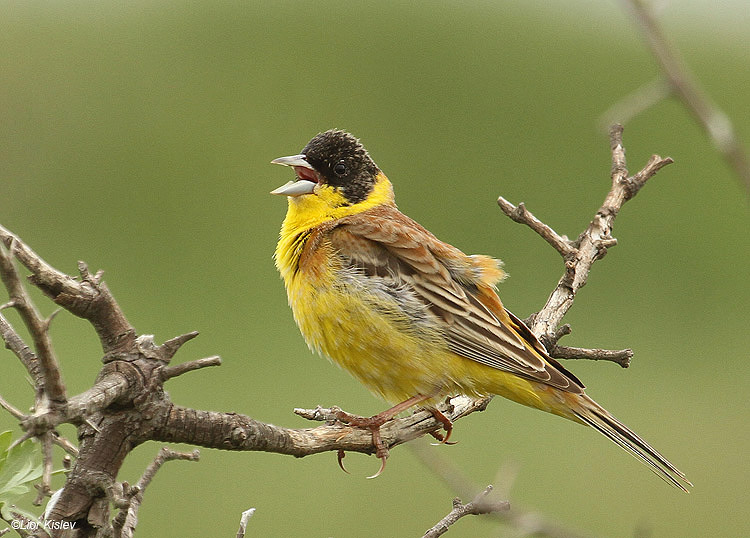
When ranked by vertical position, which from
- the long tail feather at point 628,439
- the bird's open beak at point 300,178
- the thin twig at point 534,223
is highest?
the bird's open beak at point 300,178

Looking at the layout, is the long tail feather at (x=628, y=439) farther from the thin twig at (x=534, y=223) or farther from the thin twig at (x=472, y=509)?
the thin twig at (x=472, y=509)

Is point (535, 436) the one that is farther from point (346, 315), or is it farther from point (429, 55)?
point (429, 55)

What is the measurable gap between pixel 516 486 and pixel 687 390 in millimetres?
3200

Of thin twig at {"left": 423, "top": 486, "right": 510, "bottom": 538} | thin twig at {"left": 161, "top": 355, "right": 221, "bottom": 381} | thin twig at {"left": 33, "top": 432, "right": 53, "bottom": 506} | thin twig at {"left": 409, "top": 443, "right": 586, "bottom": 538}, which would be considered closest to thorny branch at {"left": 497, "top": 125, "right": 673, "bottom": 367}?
thin twig at {"left": 423, "top": 486, "right": 510, "bottom": 538}

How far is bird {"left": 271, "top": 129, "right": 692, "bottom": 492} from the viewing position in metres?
4.06

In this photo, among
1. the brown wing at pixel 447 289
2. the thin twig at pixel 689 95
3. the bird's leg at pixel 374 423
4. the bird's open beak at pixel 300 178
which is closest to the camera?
the thin twig at pixel 689 95

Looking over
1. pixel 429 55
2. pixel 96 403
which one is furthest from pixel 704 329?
pixel 96 403

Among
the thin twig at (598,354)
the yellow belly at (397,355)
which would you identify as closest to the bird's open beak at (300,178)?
the yellow belly at (397,355)

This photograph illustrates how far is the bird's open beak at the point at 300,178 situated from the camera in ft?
15.5

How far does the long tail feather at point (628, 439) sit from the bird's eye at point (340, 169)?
4.97 feet

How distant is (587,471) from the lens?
8852 mm

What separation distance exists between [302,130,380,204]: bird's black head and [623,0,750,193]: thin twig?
11.1 feet

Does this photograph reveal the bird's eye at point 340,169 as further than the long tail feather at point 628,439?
Yes

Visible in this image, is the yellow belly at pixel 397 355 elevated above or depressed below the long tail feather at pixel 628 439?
above
